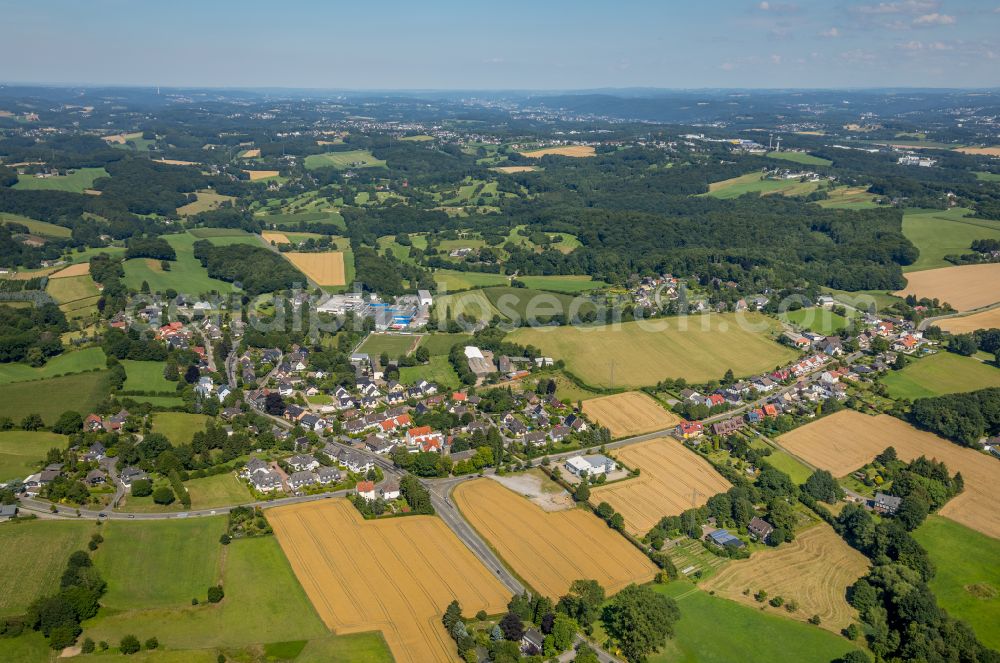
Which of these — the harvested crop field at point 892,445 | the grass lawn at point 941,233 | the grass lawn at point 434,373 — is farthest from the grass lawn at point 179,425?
the grass lawn at point 941,233

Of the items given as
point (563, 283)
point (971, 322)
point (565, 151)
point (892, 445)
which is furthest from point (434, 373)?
point (565, 151)

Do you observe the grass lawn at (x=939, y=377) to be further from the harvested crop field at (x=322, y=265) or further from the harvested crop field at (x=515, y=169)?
the harvested crop field at (x=515, y=169)

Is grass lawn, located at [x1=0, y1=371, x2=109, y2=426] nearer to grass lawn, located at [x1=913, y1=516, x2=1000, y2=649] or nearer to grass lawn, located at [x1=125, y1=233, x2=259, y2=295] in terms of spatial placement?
grass lawn, located at [x1=125, y1=233, x2=259, y2=295]

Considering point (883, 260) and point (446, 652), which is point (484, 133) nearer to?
point (883, 260)

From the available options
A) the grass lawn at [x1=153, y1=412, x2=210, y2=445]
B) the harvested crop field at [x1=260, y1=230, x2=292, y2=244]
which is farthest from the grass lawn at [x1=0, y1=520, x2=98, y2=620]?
the harvested crop field at [x1=260, y1=230, x2=292, y2=244]

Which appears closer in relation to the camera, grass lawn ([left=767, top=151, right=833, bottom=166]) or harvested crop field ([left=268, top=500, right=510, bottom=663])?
harvested crop field ([left=268, top=500, right=510, bottom=663])

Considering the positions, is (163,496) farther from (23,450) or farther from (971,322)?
(971,322)

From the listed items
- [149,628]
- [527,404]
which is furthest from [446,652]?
[527,404]
